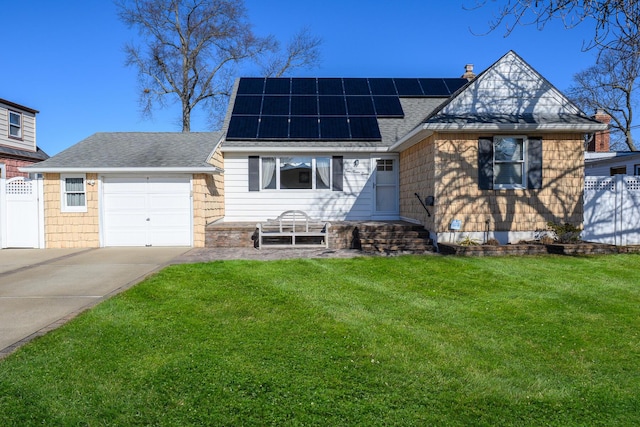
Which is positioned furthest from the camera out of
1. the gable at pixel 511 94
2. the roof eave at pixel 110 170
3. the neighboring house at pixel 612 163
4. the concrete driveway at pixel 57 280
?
the neighboring house at pixel 612 163

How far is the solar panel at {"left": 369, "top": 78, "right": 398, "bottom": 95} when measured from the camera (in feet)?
53.7

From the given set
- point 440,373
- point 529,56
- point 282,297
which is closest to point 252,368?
point 440,373

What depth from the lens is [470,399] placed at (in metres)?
3.00

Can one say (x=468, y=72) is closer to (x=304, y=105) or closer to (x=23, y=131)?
(x=304, y=105)

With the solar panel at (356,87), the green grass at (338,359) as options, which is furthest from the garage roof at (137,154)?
the green grass at (338,359)

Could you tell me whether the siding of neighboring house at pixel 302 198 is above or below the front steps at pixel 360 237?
above

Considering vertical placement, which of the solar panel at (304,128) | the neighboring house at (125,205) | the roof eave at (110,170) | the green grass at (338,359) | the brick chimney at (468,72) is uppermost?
the brick chimney at (468,72)

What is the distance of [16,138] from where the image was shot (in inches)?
754

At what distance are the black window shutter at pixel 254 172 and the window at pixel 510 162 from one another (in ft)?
23.9

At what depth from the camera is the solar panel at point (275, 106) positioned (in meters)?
14.7

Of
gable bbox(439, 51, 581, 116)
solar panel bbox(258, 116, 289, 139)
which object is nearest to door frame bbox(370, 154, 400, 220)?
solar panel bbox(258, 116, 289, 139)

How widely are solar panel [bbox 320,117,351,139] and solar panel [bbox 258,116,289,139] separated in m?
1.30

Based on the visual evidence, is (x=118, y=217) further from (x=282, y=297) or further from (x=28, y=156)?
(x=28, y=156)

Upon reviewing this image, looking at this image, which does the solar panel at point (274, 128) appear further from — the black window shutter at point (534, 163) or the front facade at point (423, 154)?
the black window shutter at point (534, 163)
